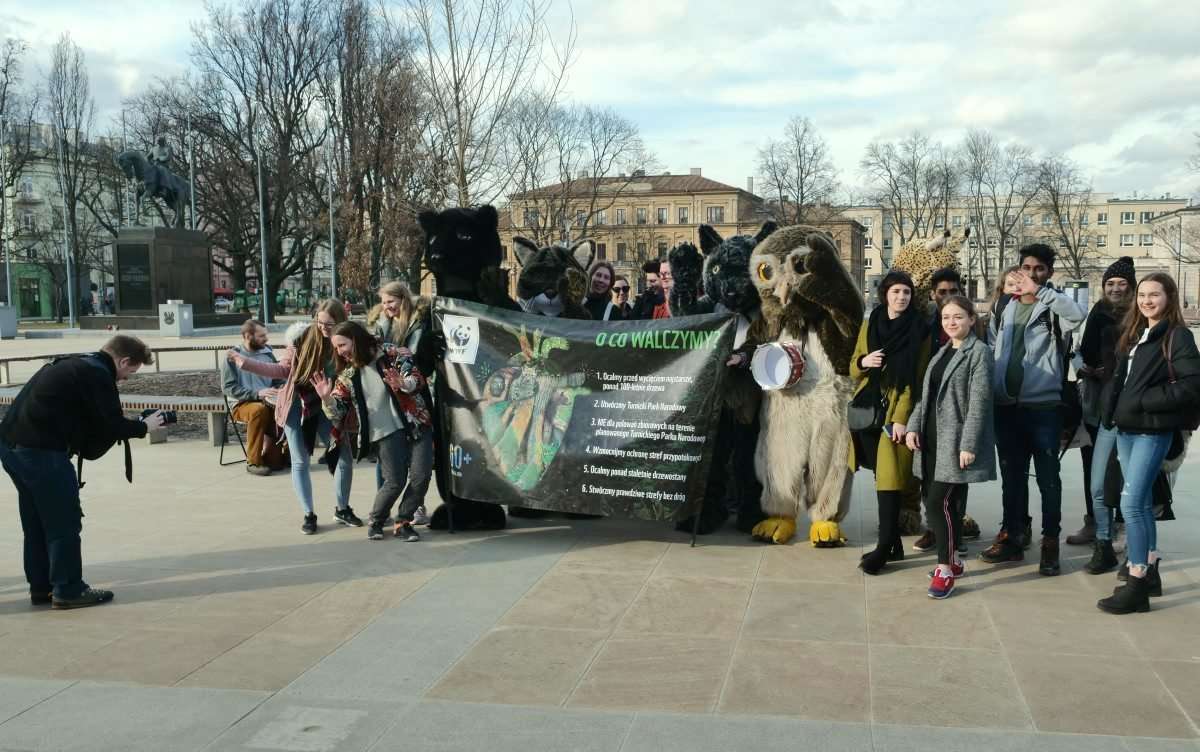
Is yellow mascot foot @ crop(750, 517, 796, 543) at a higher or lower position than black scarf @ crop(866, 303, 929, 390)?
lower

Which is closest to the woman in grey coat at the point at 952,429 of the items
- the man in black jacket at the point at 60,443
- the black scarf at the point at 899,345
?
the black scarf at the point at 899,345

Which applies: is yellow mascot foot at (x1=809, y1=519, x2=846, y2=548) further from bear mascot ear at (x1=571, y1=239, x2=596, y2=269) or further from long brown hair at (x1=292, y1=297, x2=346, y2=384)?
long brown hair at (x1=292, y1=297, x2=346, y2=384)

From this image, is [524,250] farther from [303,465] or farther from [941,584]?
[941,584]

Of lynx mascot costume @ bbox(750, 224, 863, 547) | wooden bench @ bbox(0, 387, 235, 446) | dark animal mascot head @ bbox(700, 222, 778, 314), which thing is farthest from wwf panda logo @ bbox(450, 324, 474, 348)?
wooden bench @ bbox(0, 387, 235, 446)

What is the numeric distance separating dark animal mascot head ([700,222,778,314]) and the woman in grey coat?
1438 millimetres

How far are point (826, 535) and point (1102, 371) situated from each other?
1853 millimetres

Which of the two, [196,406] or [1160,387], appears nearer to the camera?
[1160,387]

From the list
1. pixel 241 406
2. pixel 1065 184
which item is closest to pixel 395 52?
pixel 241 406

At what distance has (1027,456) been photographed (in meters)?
5.88

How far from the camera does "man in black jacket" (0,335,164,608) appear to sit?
4961 millimetres

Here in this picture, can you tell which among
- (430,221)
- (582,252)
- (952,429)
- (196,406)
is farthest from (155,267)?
(952,429)

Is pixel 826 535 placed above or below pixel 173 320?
below

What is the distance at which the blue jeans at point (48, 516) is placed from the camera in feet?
16.3

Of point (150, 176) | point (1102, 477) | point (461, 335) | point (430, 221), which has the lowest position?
point (1102, 477)
